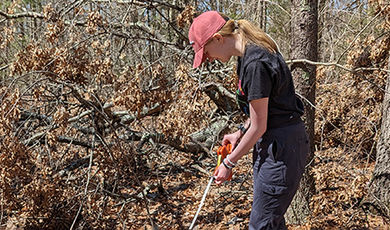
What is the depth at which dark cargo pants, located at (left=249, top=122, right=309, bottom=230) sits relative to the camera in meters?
2.11

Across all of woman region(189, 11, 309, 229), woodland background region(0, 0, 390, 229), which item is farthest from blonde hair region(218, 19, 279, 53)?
woodland background region(0, 0, 390, 229)

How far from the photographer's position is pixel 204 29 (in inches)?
80.9

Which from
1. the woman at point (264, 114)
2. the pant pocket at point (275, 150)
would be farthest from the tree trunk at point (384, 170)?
the pant pocket at point (275, 150)

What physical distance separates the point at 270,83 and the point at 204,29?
20.8 inches

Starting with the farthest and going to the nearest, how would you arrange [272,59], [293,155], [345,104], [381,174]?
[345,104] < [381,174] < [293,155] < [272,59]

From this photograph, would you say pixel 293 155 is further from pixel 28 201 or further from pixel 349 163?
pixel 28 201

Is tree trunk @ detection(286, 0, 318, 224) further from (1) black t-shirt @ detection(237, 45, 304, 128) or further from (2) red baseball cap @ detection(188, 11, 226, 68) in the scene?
(2) red baseball cap @ detection(188, 11, 226, 68)

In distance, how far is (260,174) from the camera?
2.20m

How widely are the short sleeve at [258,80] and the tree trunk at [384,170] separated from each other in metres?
2.51

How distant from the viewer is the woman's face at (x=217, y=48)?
6.79 feet

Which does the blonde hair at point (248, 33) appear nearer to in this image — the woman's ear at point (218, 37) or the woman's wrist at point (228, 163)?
the woman's ear at point (218, 37)

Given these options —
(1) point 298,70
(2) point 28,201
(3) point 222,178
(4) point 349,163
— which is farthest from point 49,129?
(4) point 349,163

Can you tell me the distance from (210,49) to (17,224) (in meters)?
3.77

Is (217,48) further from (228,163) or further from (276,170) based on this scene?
(276,170)
